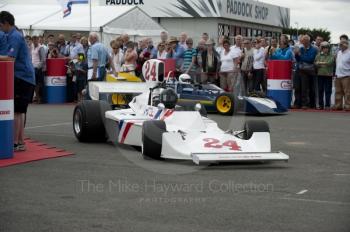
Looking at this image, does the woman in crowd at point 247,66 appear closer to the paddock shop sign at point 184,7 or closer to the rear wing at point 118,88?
the rear wing at point 118,88


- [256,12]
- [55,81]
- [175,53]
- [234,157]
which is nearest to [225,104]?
[175,53]

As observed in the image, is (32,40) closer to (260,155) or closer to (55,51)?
(55,51)

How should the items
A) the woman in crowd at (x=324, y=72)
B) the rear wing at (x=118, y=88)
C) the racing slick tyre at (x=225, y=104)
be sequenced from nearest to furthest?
the rear wing at (x=118, y=88) → the racing slick tyre at (x=225, y=104) → the woman in crowd at (x=324, y=72)

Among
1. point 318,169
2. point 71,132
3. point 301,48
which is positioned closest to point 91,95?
point 71,132

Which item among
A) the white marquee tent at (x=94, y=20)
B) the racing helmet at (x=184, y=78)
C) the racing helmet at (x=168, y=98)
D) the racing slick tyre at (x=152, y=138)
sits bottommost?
the racing slick tyre at (x=152, y=138)

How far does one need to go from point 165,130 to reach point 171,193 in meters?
2.16

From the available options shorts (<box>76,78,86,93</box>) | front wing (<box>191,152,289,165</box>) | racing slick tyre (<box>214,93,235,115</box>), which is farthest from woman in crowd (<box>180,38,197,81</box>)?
front wing (<box>191,152,289,165</box>)

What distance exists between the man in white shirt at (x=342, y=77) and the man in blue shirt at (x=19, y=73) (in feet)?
32.0

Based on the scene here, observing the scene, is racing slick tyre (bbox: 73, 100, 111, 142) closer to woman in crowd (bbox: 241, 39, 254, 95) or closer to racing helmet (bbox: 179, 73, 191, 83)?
racing helmet (bbox: 179, 73, 191, 83)

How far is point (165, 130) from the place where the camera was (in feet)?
31.3

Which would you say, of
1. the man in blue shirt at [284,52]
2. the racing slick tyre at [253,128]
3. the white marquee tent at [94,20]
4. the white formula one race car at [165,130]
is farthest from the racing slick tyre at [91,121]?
the white marquee tent at [94,20]

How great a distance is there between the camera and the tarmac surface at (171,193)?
20.2 ft

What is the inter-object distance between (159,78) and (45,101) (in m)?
10.3

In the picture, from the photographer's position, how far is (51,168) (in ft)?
29.6
